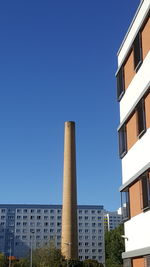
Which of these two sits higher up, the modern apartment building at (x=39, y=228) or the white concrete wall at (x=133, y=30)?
the white concrete wall at (x=133, y=30)

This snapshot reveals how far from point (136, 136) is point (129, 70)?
3.33 meters

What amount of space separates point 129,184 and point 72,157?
5489cm

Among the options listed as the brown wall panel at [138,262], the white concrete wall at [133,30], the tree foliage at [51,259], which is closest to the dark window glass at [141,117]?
the white concrete wall at [133,30]

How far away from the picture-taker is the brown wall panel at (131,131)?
1670 centimetres

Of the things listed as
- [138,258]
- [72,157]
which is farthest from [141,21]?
[72,157]

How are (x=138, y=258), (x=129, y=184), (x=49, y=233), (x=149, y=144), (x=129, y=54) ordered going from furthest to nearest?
(x=49, y=233), (x=129, y=54), (x=129, y=184), (x=138, y=258), (x=149, y=144)

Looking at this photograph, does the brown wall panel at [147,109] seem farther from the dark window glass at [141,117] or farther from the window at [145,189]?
the window at [145,189]

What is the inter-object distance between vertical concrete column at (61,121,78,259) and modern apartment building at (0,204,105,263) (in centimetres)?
6335

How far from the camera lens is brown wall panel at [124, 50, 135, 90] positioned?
1761cm

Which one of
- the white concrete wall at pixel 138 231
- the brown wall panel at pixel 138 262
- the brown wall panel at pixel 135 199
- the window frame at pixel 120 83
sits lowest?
the brown wall panel at pixel 138 262

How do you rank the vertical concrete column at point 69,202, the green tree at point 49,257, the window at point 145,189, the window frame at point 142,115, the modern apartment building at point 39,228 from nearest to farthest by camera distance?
the window at point 145,189
the window frame at point 142,115
the green tree at point 49,257
the vertical concrete column at point 69,202
the modern apartment building at point 39,228

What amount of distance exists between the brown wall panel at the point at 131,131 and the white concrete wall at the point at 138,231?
306cm

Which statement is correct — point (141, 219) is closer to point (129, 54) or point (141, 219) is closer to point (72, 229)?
point (129, 54)

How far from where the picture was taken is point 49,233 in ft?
443
